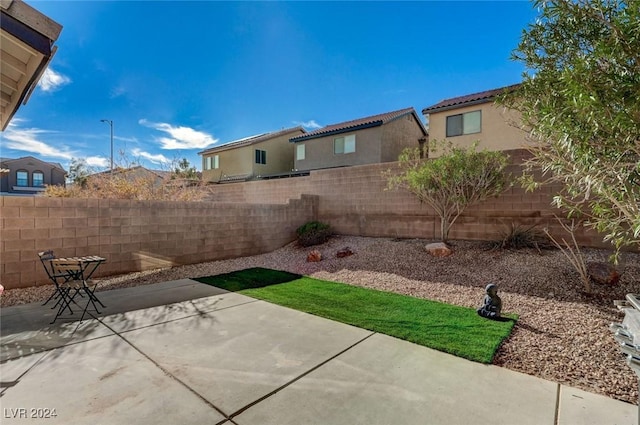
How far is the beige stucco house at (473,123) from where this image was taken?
41.1 ft

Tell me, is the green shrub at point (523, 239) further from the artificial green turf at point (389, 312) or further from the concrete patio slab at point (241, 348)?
the concrete patio slab at point (241, 348)

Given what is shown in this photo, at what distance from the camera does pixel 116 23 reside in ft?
27.3

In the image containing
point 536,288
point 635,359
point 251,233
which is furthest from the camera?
point 251,233

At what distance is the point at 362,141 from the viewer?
1627 cm

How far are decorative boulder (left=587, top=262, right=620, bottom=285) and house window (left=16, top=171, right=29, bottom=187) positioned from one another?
154 ft

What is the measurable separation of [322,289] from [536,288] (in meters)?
4.03

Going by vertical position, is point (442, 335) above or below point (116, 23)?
below

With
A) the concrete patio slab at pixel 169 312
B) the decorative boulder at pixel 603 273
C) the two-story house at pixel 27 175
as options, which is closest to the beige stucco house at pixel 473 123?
the decorative boulder at pixel 603 273

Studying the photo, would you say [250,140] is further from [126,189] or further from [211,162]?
[126,189]

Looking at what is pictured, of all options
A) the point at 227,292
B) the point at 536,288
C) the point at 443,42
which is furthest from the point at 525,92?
the point at 443,42

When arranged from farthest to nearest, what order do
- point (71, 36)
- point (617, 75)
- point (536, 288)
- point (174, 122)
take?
1. point (174, 122)
2. point (71, 36)
3. point (536, 288)
4. point (617, 75)

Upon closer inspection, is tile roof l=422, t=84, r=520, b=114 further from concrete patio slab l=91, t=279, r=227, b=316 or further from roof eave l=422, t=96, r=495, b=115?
concrete patio slab l=91, t=279, r=227, b=316

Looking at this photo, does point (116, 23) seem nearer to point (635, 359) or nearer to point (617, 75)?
point (617, 75)

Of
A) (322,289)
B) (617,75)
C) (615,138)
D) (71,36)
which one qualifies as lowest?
(322,289)
